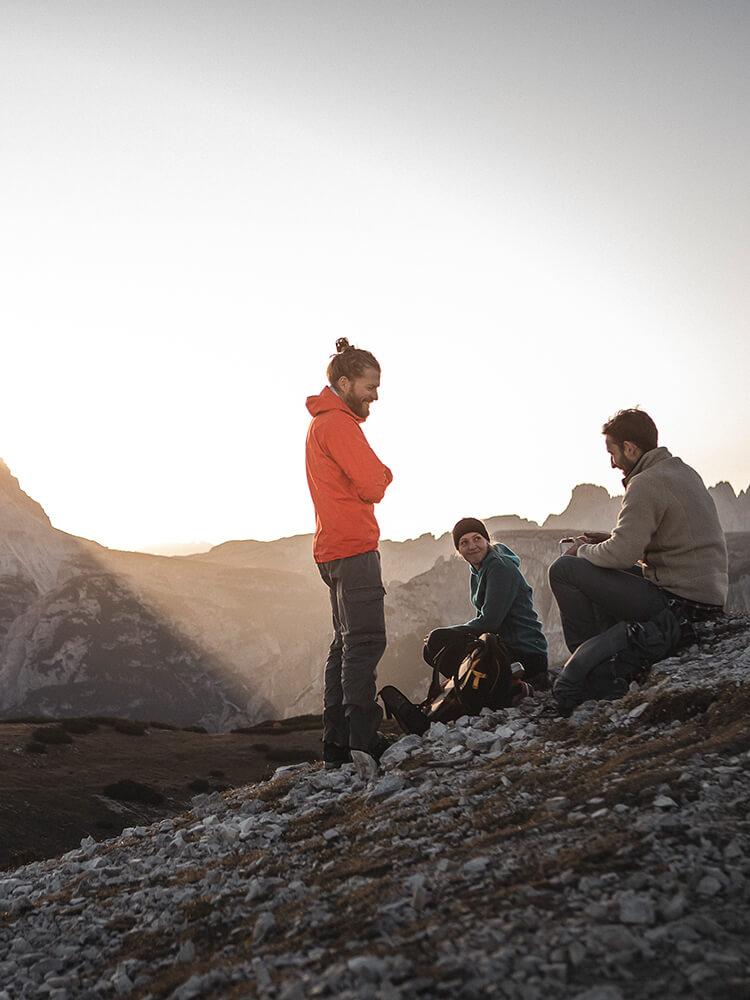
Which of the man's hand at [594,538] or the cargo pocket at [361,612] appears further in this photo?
the man's hand at [594,538]

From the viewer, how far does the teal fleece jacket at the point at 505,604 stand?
9.41m

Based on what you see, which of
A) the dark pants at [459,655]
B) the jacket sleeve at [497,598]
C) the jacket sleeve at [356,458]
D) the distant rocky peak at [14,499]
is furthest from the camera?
the distant rocky peak at [14,499]

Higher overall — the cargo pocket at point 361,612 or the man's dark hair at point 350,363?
the man's dark hair at point 350,363

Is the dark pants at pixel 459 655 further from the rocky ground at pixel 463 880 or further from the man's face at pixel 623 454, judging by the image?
the man's face at pixel 623 454

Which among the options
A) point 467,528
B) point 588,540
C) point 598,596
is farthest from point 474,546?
point 598,596

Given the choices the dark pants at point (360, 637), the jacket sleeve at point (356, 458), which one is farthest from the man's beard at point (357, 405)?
the dark pants at point (360, 637)

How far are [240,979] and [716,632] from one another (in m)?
7.06

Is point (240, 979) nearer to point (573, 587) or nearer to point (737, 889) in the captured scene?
point (737, 889)

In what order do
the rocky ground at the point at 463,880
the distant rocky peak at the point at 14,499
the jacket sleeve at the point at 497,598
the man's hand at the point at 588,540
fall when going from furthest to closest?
the distant rocky peak at the point at 14,499 < the jacket sleeve at the point at 497,598 < the man's hand at the point at 588,540 < the rocky ground at the point at 463,880

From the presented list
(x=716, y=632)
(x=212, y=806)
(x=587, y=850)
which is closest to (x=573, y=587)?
(x=716, y=632)

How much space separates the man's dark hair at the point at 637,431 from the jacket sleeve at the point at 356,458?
9.27ft

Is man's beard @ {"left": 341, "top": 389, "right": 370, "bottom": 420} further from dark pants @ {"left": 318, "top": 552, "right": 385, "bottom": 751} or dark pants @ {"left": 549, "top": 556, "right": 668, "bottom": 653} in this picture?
dark pants @ {"left": 549, "top": 556, "right": 668, "bottom": 653}

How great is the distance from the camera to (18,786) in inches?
851

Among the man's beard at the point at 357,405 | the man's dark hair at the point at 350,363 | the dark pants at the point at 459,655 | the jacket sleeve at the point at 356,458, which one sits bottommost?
the dark pants at the point at 459,655
